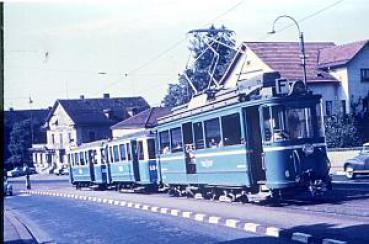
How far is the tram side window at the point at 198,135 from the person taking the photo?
1824 cm

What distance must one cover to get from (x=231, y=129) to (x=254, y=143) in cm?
112

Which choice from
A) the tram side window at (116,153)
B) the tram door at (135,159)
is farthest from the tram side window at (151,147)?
the tram side window at (116,153)

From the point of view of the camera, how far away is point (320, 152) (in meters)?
14.4

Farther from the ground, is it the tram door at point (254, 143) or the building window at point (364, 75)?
the building window at point (364, 75)

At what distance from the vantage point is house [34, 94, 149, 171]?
71312 millimetres

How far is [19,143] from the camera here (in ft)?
246

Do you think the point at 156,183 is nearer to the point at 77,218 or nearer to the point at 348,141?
the point at 77,218

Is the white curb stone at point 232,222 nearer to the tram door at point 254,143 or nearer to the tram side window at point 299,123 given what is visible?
the tram door at point 254,143

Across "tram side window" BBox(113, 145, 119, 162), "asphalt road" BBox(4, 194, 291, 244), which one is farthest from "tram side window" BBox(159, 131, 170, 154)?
"tram side window" BBox(113, 145, 119, 162)

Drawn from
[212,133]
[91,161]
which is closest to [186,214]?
[212,133]

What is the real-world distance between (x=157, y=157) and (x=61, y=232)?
9.10 m

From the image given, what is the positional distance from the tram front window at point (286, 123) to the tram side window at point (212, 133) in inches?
99.0

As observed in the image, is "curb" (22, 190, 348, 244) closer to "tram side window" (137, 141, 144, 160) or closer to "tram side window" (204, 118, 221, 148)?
"tram side window" (204, 118, 221, 148)

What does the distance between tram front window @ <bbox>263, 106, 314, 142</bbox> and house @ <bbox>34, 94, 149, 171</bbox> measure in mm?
56032
